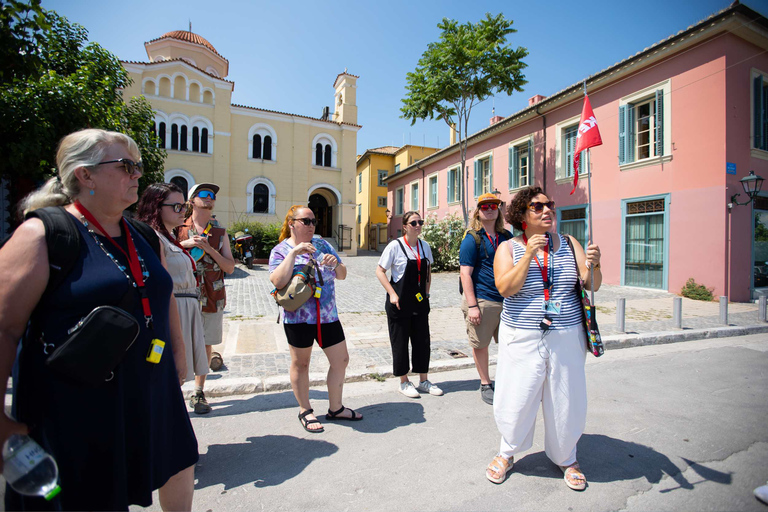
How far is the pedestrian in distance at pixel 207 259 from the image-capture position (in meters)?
3.79

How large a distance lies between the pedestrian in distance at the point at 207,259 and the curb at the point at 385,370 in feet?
1.45

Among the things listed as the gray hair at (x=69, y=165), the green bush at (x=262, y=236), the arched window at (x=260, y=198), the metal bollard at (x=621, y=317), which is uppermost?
the arched window at (x=260, y=198)

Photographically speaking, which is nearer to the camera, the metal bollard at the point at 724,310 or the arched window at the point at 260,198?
the metal bollard at the point at 724,310

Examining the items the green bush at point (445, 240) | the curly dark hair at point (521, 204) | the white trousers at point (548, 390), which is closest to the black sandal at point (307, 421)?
the white trousers at point (548, 390)

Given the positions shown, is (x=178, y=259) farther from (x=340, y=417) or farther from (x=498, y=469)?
(x=498, y=469)

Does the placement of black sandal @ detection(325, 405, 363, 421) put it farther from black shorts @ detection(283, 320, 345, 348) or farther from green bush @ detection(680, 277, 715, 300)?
green bush @ detection(680, 277, 715, 300)

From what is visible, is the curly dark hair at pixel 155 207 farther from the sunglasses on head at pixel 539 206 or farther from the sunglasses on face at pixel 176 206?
the sunglasses on head at pixel 539 206

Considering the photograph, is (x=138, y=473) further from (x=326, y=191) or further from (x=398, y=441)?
(x=326, y=191)

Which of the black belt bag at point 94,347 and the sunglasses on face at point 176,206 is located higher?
the sunglasses on face at point 176,206

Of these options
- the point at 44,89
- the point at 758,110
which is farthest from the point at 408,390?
the point at 758,110

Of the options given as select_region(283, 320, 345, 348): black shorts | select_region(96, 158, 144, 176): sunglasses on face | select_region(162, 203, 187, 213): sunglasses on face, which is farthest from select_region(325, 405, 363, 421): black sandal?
select_region(96, 158, 144, 176): sunglasses on face

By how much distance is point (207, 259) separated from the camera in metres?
3.98

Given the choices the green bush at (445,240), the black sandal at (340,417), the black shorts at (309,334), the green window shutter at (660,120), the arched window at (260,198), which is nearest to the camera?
the black shorts at (309,334)

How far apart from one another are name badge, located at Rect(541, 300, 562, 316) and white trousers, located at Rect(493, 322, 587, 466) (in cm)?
13
